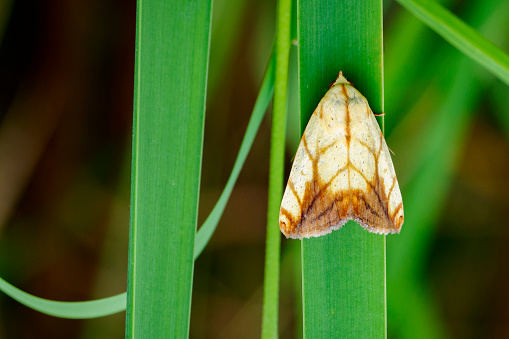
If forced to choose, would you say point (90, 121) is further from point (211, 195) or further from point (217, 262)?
point (217, 262)

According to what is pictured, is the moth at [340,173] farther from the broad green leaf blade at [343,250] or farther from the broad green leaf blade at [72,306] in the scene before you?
the broad green leaf blade at [72,306]

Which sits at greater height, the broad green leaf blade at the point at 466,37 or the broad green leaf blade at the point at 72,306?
the broad green leaf blade at the point at 466,37

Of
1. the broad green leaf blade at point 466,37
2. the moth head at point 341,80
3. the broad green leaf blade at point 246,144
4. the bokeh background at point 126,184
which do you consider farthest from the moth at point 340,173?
the bokeh background at point 126,184

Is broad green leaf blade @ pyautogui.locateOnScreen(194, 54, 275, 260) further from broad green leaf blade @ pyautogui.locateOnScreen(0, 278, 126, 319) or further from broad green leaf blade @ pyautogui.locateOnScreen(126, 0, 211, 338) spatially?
broad green leaf blade @ pyautogui.locateOnScreen(0, 278, 126, 319)

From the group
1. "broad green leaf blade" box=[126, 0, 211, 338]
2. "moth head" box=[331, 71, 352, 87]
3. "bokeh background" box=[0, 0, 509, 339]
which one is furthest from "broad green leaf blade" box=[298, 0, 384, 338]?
"bokeh background" box=[0, 0, 509, 339]

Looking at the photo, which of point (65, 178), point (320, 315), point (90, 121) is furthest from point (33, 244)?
point (320, 315)

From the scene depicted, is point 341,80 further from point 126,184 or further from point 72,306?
point 126,184

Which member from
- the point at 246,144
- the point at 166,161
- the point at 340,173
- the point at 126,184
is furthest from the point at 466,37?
the point at 126,184
